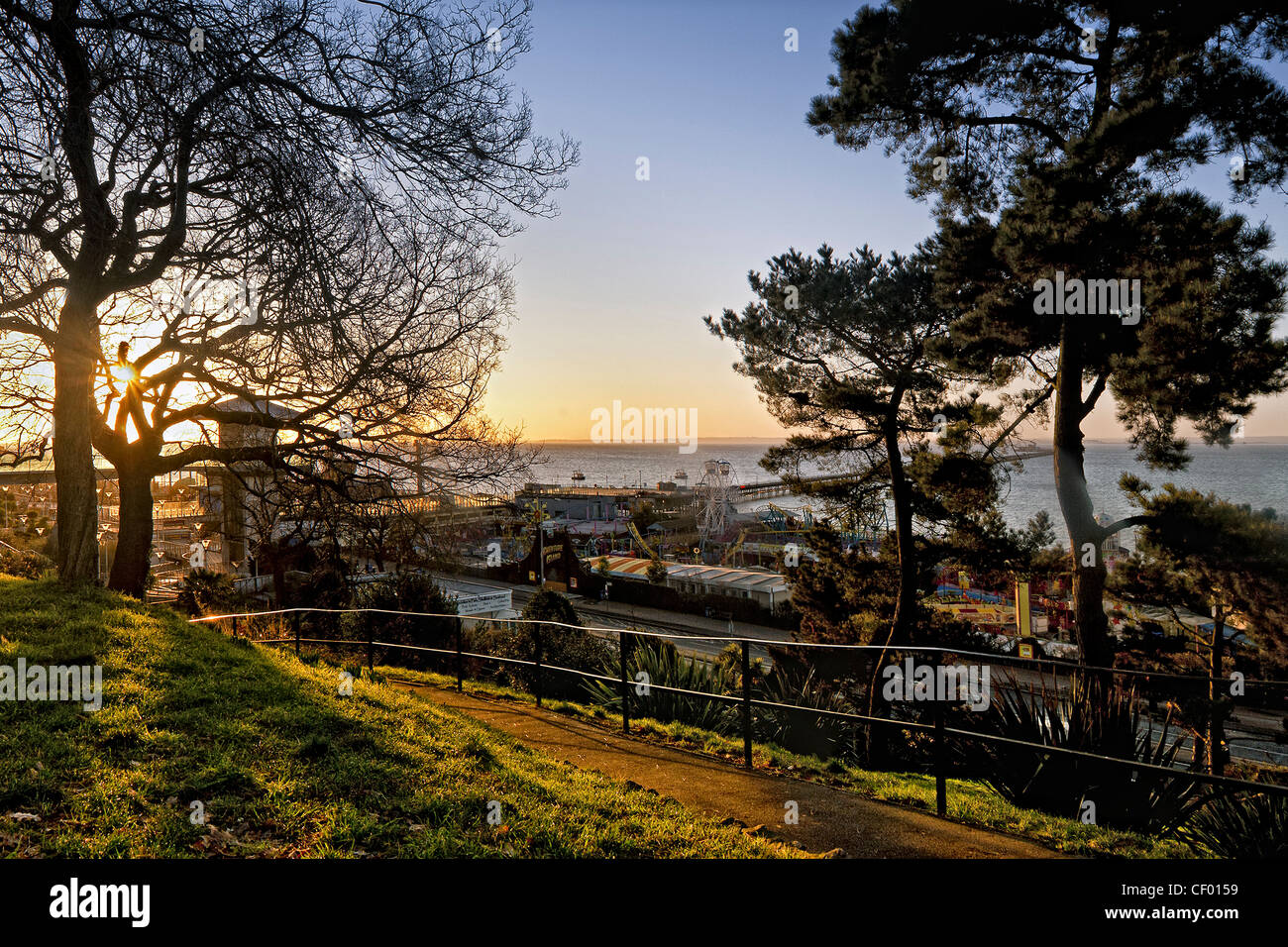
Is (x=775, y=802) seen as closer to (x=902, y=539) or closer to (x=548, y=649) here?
(x=548, y=649)

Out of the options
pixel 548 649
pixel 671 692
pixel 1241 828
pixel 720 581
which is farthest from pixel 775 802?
pixel 720 581

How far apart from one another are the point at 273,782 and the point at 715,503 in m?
64.1

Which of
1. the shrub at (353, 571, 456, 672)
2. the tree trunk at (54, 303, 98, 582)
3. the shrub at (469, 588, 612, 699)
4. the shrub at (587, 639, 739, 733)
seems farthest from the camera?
the shrub at (353, 571, 456, 672)

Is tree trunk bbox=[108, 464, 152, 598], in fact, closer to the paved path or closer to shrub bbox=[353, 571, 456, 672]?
shrub bbox=[353, 571, 456, 672]

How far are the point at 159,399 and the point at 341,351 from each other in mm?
7994

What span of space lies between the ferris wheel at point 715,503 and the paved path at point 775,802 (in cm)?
5504

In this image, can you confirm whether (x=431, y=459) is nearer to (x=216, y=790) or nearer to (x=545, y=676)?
(x=545, y=676)

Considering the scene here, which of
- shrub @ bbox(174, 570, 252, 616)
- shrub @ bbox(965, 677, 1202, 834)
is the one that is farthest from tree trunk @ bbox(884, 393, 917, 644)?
shrub @ bbox(174, 570, 252, 616)

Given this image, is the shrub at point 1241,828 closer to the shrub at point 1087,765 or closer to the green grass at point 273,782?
the shrub at point 1087,765

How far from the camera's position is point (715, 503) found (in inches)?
2638

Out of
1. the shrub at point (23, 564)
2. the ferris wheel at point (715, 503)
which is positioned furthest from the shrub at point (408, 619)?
the ferris wheel at point (715, 503)

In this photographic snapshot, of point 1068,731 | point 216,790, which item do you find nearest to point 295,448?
point 216,790

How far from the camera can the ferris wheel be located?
63881 mm

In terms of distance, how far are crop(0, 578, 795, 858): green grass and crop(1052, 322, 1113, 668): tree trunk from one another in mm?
10199
